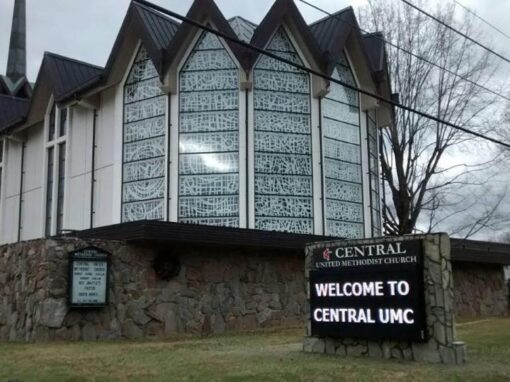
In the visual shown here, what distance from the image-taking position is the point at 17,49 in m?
38.9

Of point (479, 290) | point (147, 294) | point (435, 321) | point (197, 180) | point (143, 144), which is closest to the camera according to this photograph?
point (435, 321)

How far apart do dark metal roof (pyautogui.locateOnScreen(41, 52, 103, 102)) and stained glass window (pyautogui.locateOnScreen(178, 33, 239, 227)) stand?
5294 millimetres

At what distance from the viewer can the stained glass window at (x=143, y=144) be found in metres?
19.3

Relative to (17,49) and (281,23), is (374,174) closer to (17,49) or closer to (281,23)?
(281,23)

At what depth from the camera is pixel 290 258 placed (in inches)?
702

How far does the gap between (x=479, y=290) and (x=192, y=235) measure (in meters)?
15.0

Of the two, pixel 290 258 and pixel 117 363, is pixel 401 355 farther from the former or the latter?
pixel 290 258

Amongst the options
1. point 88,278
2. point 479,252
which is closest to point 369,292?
point 88,278

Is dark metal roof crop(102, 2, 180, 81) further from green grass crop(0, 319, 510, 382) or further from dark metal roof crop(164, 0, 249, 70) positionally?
green grass crop(0, 319, 510, 382)

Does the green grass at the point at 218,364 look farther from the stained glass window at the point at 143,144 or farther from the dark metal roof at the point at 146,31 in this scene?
the dark metal roof at the point at 146,31

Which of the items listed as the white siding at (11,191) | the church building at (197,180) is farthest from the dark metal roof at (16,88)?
the church building at (197,180)

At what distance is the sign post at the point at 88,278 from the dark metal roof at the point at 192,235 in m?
0.86

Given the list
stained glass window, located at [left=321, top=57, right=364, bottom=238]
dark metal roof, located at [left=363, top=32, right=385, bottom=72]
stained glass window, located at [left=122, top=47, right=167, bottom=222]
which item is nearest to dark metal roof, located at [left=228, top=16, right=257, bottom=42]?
stained glass window, located at [left=321, top=57, right=364, bottom=238]

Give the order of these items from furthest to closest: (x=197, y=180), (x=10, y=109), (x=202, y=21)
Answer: (x=10, y=109)
(x=202, y=21)
(x=197, y=180)
